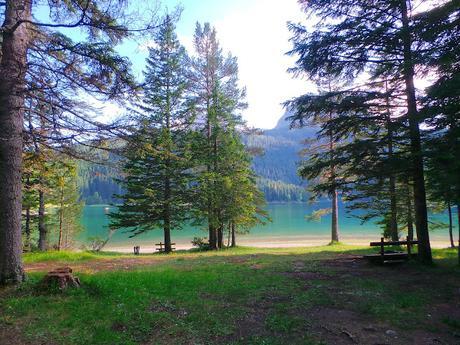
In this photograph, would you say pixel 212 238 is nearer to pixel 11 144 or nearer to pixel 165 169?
pixel 165 169

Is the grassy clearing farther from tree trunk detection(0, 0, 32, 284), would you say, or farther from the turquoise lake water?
the turquoise lake water

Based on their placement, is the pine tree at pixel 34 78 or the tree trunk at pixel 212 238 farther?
the tree trunk at pixel 212 238

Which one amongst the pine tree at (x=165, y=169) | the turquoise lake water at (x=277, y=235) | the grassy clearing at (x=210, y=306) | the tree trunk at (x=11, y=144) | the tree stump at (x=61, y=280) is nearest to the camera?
the grassy clearing at (x=210, y=306)

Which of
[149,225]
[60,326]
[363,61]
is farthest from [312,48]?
[149,225]

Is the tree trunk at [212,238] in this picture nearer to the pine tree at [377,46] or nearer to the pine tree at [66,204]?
the pine tree at [66,204]

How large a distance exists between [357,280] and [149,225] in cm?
1546

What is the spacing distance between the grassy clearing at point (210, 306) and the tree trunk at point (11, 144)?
0.62 metres

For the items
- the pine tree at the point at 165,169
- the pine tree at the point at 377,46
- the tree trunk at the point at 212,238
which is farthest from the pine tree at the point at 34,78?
the tree trunk at the point at 212,238

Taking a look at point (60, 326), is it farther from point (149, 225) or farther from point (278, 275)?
point (149, 225)

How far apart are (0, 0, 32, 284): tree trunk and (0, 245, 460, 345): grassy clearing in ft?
2.04

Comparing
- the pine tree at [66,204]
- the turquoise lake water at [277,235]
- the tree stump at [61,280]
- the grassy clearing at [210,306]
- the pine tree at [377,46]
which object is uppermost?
the pine tree at [377,46]

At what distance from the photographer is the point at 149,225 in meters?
21.6

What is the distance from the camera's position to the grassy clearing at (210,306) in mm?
5238

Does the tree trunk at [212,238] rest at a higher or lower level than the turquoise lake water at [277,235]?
higher
